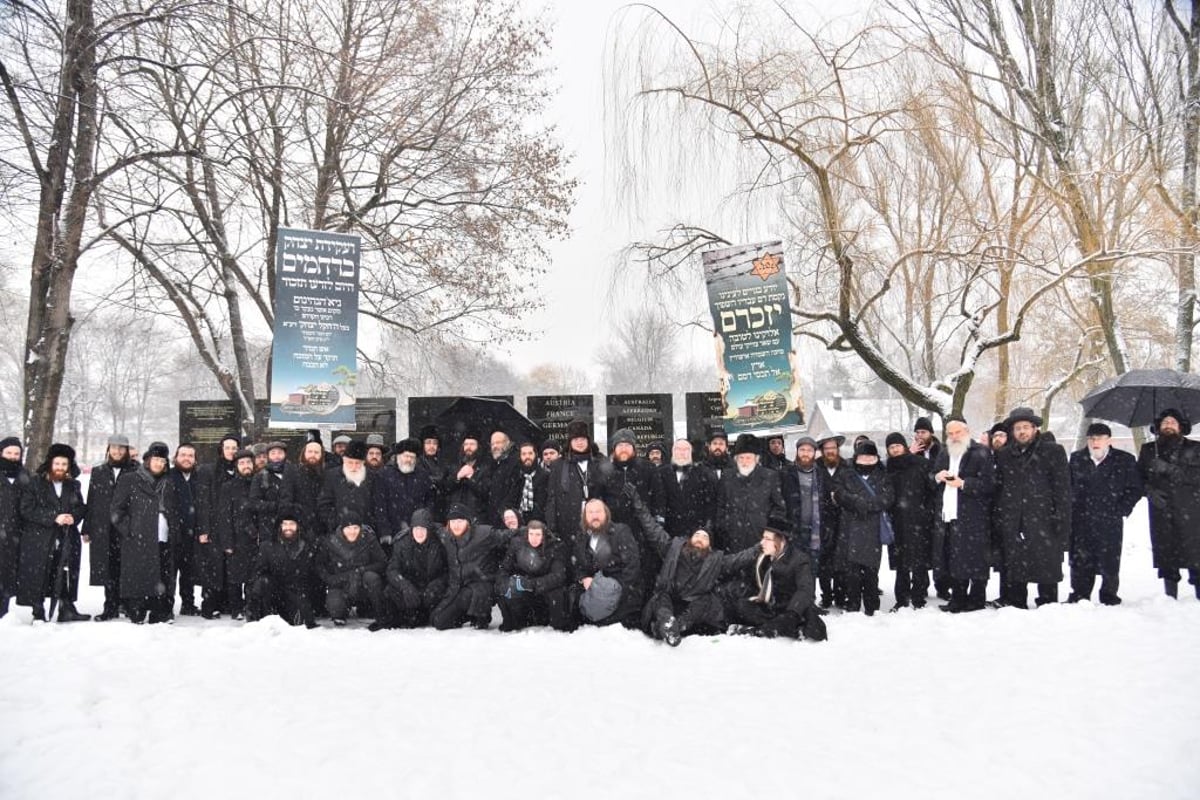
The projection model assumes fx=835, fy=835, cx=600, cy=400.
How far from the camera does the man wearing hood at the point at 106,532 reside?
7938 mm

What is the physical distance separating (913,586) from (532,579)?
146 inches

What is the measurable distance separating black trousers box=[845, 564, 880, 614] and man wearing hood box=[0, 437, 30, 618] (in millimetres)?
7688

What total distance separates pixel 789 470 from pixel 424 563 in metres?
3.71

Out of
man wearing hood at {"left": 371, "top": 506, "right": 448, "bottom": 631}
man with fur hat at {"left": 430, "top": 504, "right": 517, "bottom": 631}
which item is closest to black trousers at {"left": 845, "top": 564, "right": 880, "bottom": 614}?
man with fur hat at {"left": 430, "top": 504, "right": 517, "bottom": 631}

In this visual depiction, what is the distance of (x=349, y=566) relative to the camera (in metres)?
7.77

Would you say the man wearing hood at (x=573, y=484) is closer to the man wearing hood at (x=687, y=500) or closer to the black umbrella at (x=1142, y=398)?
the man wearing hood at (x=687, y=500)

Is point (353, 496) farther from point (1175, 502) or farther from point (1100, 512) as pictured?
point (1175, 502)

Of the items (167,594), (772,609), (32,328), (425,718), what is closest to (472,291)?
(32,328)

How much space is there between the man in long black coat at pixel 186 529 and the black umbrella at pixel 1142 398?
988 cm

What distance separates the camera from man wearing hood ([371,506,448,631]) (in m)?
7.51

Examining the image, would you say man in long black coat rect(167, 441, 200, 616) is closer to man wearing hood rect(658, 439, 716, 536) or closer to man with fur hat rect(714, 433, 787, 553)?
man wearing hood rect(658, 439, 716, 536)

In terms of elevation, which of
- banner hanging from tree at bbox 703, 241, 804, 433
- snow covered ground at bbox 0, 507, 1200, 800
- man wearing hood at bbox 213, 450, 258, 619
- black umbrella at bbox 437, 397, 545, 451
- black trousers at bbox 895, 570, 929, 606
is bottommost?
snow covered ground at bbox 0, 507, 1200, 800

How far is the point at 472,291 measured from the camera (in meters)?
16.2

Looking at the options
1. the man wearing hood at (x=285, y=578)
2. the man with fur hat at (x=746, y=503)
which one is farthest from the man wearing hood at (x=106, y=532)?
the man with fur hat at (x=746, y=503)
